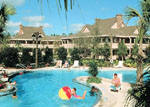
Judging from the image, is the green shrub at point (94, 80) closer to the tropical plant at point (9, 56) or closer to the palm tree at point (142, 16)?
the palm tree at point (142, 16)

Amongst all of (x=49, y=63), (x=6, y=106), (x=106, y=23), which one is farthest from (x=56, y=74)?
(x=106, y=23)

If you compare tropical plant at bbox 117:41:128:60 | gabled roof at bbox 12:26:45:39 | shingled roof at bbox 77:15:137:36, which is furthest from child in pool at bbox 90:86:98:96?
gabled roof at bbox 12:26:45:39

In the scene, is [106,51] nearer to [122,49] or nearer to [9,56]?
[122,49]

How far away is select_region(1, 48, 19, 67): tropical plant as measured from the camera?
1033 inches

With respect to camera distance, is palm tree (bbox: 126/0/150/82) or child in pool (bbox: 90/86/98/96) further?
child in pool (bbox: 90/86/98/96)

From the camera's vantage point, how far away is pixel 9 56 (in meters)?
Result: 26.4

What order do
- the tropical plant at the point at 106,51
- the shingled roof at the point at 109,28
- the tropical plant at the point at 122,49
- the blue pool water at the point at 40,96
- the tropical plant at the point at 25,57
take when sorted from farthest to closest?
the shingled roof at the point at 109,28, the tropical plant at the point at 122,49, the tropical plant at the point at 106,51, the tropical plant at the point at 25,57, the blue pool water at the point at 40,96

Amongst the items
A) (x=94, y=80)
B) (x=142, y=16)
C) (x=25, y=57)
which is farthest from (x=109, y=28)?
(x=142, y=16)

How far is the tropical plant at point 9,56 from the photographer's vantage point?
2624 centimetres

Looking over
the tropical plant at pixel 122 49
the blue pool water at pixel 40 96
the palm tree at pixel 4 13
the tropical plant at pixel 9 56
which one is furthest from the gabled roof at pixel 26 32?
the palm tree at pixel 4 13

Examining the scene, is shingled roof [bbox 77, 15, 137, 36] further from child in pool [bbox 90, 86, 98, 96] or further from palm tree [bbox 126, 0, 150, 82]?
palm tree [bbox 126, 0, 150, 82]

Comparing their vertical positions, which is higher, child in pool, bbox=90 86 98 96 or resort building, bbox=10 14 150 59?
resort building, bbox=10 14 150 59

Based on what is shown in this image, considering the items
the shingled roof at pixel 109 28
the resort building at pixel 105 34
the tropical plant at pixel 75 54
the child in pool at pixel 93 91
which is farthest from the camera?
the shingled roof at pixel 109 28

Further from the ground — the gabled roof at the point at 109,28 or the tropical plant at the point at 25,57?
the gabled roof at the point at 109,28
